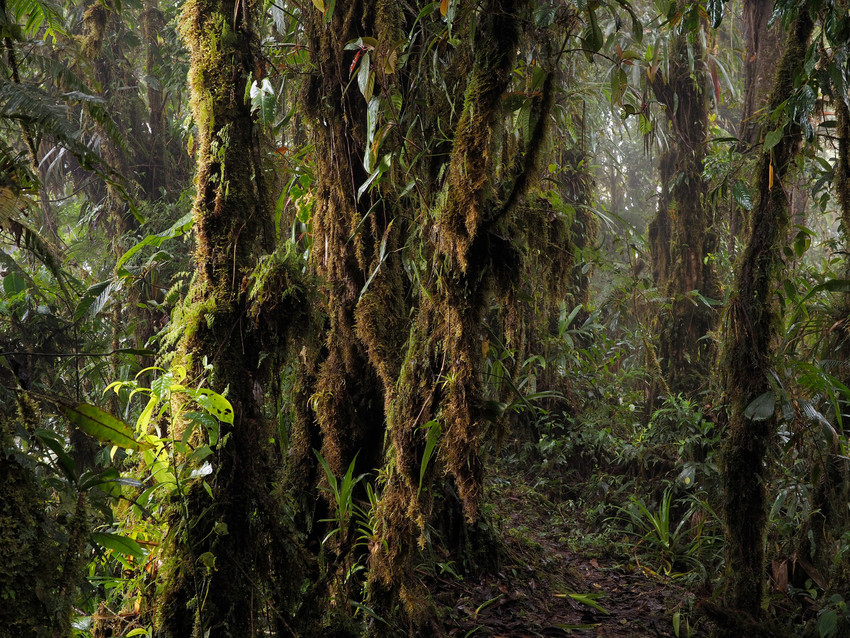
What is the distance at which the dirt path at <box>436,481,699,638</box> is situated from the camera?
2.91 m

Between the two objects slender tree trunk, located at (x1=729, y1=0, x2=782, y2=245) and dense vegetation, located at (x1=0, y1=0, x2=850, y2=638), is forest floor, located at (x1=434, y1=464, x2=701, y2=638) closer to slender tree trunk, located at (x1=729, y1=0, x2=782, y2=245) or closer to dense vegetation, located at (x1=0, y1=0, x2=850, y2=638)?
dense vegetation, located at (x1=0, y1=0, x2=850, y2=638)

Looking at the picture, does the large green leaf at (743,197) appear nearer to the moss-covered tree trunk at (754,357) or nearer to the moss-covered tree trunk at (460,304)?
the moss-covered tree trunk at (754,357)

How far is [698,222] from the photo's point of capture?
5.65 metres

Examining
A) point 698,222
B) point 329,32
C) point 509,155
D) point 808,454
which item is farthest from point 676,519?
point 329,32

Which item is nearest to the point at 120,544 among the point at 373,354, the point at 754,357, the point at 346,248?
the point at 373,354

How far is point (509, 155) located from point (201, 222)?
3.31ft

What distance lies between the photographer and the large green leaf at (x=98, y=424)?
140cm

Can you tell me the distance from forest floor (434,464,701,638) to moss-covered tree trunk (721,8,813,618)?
0.66 m

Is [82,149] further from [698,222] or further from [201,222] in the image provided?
[698,222]

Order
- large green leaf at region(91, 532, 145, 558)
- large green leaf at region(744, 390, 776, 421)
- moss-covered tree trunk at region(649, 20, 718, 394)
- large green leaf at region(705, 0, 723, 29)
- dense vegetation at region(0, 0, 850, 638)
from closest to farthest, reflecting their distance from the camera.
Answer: large green leaf at region(91, 532, 145, 558) < dense vegetation at region(0, 0, 850, 638) < large green leaf at region(705, 0, 723, 29) < large green leaf at region(744, 390, 776, 421) < moss-covered tree trunk at region(649, 20, 718, 394)

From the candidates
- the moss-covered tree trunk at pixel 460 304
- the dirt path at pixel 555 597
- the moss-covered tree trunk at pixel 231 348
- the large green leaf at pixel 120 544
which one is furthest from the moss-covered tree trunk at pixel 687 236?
the large green leaf at pixel 120 544

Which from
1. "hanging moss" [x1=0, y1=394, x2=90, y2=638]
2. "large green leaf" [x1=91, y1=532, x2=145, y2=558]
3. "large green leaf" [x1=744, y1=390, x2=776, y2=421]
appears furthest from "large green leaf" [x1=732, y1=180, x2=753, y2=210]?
"hanging moss" [x1=0, y1=394, x2=90, y2=638]

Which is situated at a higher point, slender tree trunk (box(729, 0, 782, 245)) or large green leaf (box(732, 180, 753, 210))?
slender tree trunk (box(729, 0, 782, 245))

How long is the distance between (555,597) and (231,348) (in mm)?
2347
